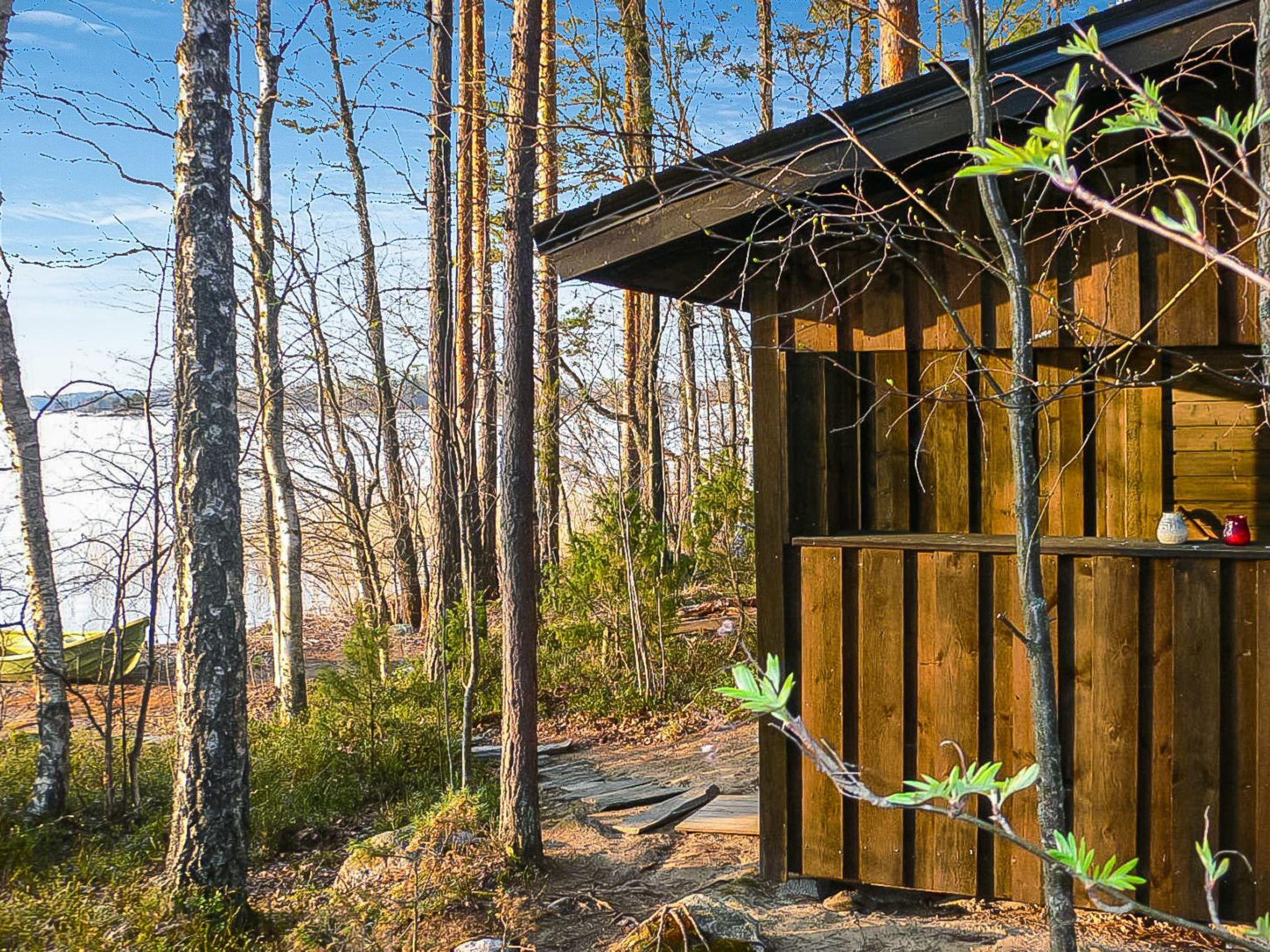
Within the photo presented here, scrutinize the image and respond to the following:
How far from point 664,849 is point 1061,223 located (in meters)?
3.87

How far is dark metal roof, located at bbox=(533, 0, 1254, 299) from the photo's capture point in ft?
11.1

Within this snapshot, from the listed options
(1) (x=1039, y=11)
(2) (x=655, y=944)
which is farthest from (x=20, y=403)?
(1) (x=1039, y=11)

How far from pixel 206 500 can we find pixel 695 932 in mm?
3154

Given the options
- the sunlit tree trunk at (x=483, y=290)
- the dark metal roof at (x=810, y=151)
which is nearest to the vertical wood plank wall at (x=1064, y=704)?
the dark metal roof at (x=810, y=151)

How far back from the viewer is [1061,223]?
4004 mm

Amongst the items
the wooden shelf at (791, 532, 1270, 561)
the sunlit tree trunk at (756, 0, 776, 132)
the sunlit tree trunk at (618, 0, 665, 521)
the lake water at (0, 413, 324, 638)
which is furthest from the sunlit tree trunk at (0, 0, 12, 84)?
the sunlit tree trunk at (756, 0, 776, 132)

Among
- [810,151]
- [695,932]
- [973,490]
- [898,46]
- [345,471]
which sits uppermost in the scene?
[898,46]

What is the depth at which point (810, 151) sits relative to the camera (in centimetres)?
362

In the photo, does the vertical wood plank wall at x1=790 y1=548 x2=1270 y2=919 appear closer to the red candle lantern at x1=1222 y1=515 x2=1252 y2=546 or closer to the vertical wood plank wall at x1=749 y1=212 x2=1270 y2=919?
the vertical wood plank wall at x1=749 y1=212 x2=1270 y2=919

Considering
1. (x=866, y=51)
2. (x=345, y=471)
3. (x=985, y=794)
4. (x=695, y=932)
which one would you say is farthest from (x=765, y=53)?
(x=985, y=794)

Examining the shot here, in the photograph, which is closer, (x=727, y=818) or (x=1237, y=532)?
(x=1237, y=532)

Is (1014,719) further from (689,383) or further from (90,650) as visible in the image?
(90,650)

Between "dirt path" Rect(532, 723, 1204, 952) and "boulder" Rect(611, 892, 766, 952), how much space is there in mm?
226

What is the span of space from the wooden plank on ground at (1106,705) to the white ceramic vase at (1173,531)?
182 millimetres
